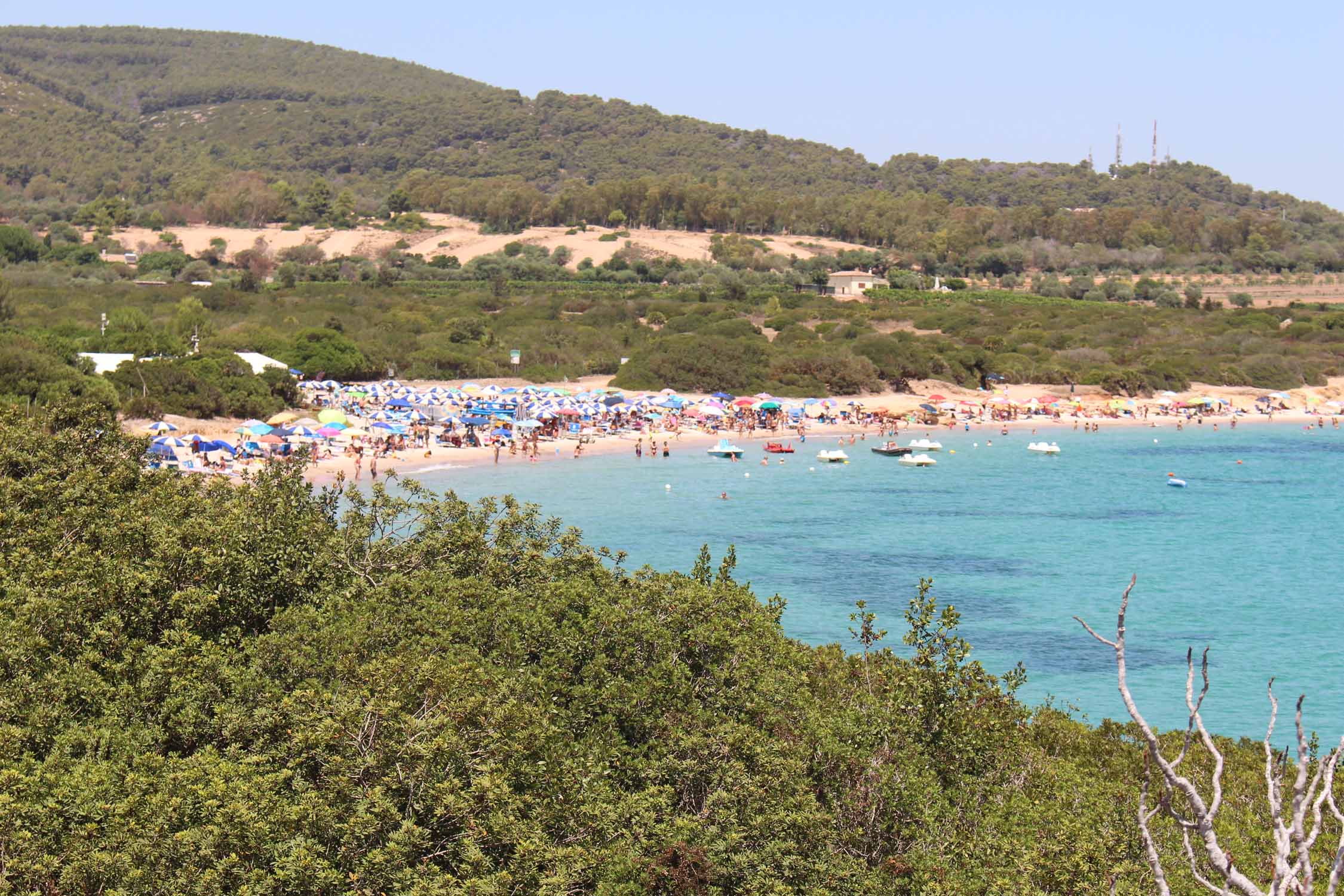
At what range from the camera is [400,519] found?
29656mm

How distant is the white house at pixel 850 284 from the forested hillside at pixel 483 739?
79.9 meters

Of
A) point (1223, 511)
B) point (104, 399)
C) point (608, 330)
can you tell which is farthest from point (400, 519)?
point (608, 330)

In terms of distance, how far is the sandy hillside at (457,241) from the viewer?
363 ft

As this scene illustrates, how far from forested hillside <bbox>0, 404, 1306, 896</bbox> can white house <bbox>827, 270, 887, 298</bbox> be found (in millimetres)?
79943

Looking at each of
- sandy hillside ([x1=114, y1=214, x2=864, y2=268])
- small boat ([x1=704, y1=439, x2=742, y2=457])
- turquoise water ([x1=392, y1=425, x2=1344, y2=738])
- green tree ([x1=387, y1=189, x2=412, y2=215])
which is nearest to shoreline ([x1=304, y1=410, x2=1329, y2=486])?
turquoise water ([x1=392, y1=425, x2=1344, y2=738])

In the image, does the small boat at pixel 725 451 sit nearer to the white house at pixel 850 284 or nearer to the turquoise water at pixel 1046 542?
the turquoise water at pixel 1046 542

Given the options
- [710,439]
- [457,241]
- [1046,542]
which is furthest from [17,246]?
[1046,542]

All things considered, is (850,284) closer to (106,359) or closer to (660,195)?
(660,195)

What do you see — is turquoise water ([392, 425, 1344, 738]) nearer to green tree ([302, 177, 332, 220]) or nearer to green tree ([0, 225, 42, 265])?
green tree ([0, 225, 42, 265])

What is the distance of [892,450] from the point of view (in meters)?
51.0

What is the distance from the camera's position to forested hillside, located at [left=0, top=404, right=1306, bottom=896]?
32.3ft

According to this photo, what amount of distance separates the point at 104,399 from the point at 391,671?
30496 millimetres

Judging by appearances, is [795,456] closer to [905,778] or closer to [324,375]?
[324,375]

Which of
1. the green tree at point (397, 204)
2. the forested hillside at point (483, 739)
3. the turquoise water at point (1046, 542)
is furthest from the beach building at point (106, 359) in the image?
the green tree at point (397, 204)
